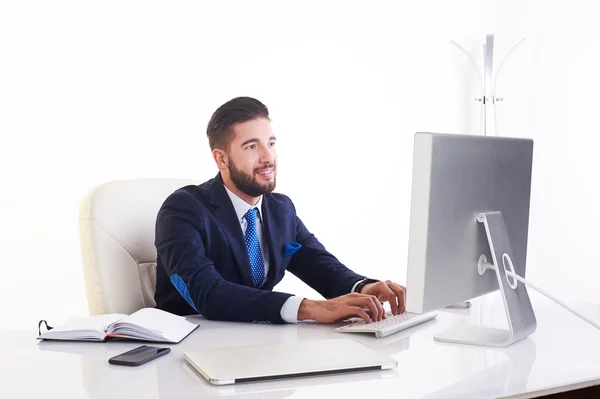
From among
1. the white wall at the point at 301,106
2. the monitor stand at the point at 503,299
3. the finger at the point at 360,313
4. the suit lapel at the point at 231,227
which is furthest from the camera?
the white wall at the point at 301,106

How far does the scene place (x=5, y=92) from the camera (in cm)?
325

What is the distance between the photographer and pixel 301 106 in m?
4.24

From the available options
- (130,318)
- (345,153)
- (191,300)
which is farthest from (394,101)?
(130,318)

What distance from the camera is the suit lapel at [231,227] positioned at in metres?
2.03

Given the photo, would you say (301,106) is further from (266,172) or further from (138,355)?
(138,355)

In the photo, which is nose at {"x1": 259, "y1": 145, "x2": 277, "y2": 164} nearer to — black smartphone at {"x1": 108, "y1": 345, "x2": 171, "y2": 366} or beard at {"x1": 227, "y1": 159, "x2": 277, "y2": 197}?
beard at {"x1": 227, "y1": 159, "x2": 277, "y2": 197}

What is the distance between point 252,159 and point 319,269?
382mm

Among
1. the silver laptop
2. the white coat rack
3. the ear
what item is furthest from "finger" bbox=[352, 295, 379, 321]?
the white coat rack

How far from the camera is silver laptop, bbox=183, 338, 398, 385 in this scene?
1.20 m

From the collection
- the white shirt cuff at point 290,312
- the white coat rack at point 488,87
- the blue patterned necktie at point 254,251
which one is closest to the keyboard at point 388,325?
the white shirt cuff at point 290,312

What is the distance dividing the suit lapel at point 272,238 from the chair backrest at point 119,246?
0.34m

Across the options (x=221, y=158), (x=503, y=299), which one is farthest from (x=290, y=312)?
(x=221, y=158)

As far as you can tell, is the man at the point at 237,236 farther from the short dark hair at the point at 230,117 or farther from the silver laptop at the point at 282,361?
the silver laptop at the point at 282,361

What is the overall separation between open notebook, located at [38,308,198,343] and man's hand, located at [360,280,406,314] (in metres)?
0.49
